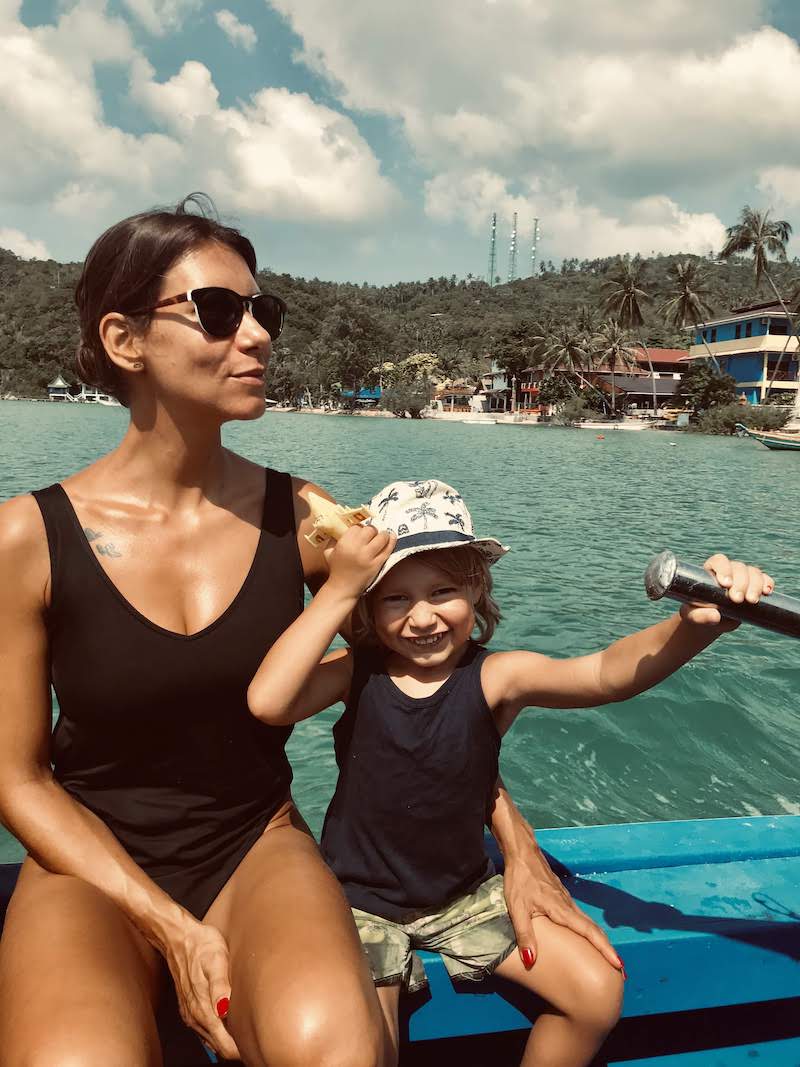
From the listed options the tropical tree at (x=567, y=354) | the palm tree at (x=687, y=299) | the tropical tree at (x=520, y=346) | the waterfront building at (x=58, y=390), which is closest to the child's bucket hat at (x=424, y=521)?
the palm tree at (x=687, y=299)

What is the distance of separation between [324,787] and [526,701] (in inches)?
159

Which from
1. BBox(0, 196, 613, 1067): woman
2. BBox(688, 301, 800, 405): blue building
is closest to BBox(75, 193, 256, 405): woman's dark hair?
BBox(0, 196, 613, 1067): woman

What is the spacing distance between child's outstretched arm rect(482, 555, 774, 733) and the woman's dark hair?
128 cm

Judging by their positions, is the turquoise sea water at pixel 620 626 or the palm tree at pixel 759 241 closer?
the turquoise sea water at pixel 620 626

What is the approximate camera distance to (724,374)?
5803 cm

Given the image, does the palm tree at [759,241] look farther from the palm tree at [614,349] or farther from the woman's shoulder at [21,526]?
the woman's shoulder at [21,526]

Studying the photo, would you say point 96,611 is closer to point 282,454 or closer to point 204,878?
point 204,878

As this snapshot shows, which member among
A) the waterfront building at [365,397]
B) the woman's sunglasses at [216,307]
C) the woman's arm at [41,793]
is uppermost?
the waterfront building at [365,397]

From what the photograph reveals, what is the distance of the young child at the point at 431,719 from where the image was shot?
72.8 inches

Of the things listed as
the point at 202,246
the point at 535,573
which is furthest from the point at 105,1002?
the point at 535,573

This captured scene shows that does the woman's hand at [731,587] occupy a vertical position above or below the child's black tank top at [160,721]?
above

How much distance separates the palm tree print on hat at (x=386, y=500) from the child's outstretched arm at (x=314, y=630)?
42 centimetres

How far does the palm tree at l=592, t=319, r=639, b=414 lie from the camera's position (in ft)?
227

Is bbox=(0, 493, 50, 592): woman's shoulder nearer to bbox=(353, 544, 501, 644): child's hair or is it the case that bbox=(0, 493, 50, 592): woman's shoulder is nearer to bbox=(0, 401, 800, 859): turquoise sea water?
bbox=(353, 544, 501, 644): child's hair
